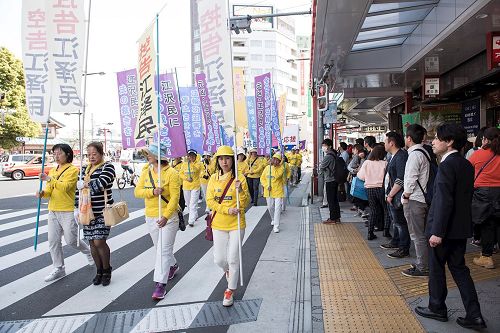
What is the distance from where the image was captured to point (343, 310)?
4.07 m

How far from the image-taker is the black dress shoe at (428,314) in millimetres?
3732

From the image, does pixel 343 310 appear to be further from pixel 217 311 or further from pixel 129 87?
pixel 129 87

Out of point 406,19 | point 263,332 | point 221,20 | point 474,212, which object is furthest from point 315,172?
point 263,332

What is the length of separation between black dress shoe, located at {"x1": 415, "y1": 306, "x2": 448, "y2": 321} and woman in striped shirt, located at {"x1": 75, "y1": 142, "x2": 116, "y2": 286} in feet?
12.7

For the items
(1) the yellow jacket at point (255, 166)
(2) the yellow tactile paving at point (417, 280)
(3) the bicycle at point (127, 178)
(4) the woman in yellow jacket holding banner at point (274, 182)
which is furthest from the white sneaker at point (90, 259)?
(3) the bicycle at point (127, 178)

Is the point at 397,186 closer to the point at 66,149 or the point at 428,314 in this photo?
the point at 428,314

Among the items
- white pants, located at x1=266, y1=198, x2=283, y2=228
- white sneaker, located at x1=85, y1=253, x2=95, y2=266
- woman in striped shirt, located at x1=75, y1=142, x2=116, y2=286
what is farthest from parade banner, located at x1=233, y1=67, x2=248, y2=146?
woman in striped shirt, located at x1=75, y1=142, x2=116, y2=286

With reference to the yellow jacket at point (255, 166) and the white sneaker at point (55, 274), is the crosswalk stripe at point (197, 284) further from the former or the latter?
the yellow jacket at point (255, 166)

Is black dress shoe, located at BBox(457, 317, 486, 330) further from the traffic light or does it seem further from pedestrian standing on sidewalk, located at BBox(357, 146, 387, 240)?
the traffic light

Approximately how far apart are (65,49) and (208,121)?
5.94 m

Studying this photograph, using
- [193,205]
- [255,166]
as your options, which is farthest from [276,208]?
[255,166]

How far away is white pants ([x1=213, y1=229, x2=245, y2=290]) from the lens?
4.36 meters

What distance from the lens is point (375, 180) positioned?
695cm

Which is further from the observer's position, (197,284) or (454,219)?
(197,284)
